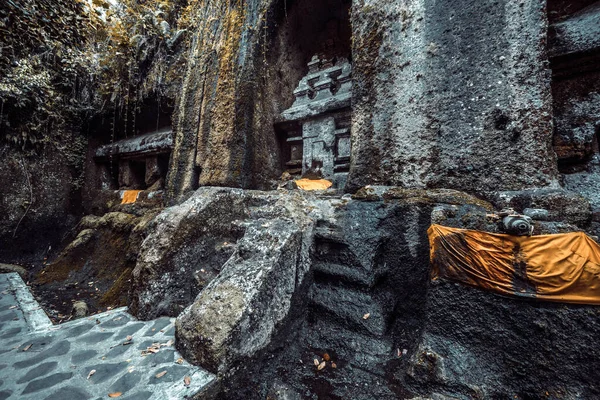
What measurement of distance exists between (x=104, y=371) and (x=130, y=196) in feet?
17.9

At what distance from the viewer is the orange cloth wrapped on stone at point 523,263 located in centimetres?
142

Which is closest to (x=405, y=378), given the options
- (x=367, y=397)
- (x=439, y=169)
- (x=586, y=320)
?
(x=367, y=397)

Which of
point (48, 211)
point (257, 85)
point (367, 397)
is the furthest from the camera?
point (48, 211)

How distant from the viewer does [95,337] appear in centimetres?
215

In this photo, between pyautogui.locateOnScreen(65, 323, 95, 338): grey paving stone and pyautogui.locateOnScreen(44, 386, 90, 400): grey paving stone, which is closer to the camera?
pyautogui.locateOnScreen(44, 386, 90, 400): grey paving stone

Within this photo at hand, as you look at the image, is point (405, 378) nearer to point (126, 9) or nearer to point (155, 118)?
point (155, 118)

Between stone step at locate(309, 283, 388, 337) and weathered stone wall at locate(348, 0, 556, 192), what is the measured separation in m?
1.22

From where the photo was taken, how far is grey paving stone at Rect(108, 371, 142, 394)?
158cm

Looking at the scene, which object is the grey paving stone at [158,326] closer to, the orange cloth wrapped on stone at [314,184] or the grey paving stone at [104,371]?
the grey paving stone at [104,371]

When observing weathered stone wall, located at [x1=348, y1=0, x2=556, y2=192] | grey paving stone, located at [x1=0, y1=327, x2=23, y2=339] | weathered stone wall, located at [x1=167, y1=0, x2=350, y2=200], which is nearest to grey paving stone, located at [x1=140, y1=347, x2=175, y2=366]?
grey paving stone, located at [x1=0, y1=327, x2=23, y2=339]

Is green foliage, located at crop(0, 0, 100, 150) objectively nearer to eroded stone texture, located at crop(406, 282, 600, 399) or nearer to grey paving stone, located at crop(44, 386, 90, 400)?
grey paving stone, located at crop(44, 386, 90, 400)

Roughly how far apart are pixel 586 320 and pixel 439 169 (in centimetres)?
148

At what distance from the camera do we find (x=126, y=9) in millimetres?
6059

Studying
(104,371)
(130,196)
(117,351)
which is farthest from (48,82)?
(104,371)
